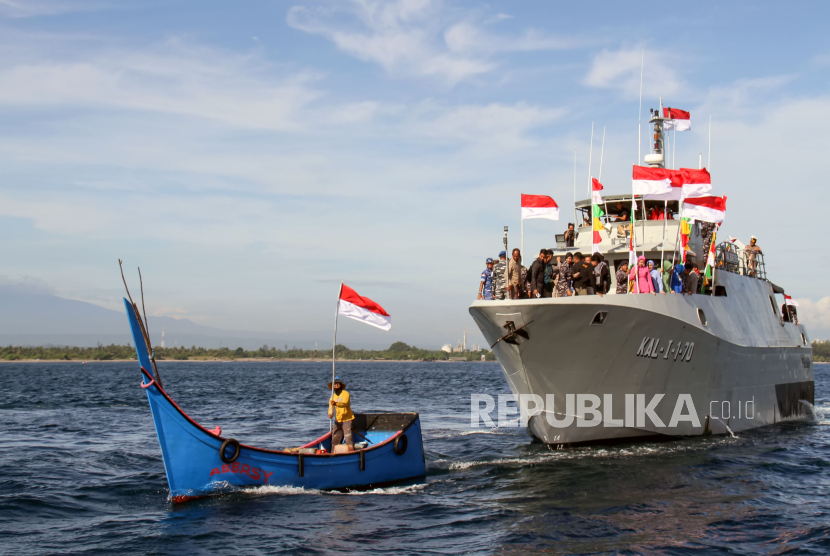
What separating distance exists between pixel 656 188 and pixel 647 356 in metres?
4.57

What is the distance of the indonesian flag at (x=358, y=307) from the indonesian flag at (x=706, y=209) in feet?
31.5

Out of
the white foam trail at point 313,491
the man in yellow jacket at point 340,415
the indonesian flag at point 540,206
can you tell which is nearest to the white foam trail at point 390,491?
the white foam trail at point 313,491

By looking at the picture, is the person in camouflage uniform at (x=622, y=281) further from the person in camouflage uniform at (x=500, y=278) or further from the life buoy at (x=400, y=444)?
the life buoy at (x=400, y=444)

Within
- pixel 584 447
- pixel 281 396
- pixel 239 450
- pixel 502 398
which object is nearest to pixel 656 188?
pixel 584 447

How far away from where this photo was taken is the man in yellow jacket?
15688mm

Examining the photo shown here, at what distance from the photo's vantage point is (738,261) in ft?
85.0

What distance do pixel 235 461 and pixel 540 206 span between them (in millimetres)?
10089

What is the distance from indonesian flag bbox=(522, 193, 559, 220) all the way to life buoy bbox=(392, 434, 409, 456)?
271 inches

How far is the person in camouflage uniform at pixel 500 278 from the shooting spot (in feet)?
60.7

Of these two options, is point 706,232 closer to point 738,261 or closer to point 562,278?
point 738,261

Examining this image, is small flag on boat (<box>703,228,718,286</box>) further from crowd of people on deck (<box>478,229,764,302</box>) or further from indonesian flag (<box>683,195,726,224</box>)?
crowd of people on deck (<box>478,229,764,302</box>)

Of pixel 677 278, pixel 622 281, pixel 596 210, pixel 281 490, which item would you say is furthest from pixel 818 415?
pixel 281 490

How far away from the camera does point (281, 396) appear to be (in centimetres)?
4391

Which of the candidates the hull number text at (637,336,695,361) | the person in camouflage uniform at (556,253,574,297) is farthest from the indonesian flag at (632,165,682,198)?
the hull number text at (637,336,695,361)
